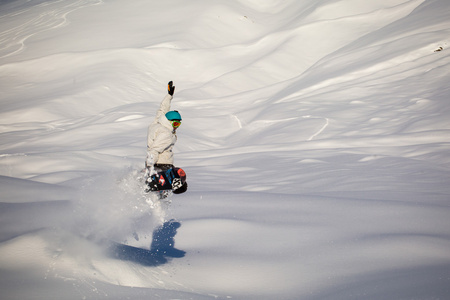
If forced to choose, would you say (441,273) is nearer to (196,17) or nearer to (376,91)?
(376,91)

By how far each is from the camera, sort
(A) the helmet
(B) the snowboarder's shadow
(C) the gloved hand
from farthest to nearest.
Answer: (A) the helmet
(C) the gloved hand
(B) the snowboarder's shadow

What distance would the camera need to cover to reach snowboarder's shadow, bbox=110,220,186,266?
3.35 meters

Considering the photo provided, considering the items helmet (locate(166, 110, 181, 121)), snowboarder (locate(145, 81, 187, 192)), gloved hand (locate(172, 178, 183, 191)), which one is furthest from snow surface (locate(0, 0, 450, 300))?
helmet (locate(166, 110, 181, 121))

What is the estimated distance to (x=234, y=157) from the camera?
10.3m

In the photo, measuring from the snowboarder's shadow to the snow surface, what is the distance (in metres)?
0.03

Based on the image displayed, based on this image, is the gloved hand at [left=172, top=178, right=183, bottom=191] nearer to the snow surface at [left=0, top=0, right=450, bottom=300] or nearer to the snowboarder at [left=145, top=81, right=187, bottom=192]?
the snowboarder at [left=145, top=81, right=187, bottom=192]

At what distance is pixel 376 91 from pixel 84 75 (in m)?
15.0

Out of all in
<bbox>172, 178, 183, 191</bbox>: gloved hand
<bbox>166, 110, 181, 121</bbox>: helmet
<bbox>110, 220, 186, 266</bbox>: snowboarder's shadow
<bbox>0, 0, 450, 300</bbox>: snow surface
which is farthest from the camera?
<bbox>166, 110, 181, 121</bbox>: helmet

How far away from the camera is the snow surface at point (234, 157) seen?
10.1ft

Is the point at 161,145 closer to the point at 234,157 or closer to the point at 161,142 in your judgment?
the point at 161,142

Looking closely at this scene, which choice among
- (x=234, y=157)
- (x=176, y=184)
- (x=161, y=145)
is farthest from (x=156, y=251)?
(x=234, y=157)

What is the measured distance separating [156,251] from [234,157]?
663 cm

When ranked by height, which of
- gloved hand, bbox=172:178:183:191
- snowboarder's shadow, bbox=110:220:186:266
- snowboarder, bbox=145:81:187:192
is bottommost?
snowboarder's shadow, bbox=110:220:186:266

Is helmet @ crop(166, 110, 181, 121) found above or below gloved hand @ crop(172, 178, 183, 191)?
above
